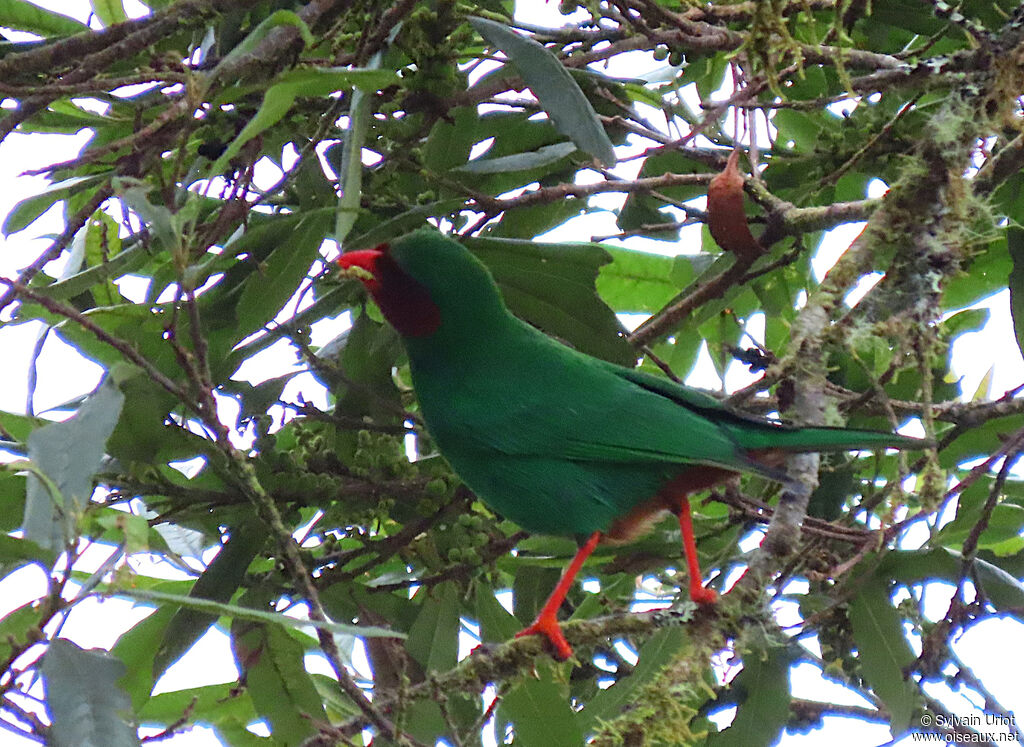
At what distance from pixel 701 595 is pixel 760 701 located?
1.65ft

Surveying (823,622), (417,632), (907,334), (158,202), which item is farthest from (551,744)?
(158,202)

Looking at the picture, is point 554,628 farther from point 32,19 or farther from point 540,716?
point 32,19

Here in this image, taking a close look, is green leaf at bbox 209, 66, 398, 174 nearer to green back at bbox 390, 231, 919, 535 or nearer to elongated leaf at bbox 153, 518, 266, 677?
green back at bbox 390, 231, 919, 535

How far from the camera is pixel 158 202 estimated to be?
11.2 feet

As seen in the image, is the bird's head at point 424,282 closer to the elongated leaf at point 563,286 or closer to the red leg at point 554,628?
the elongated leaf at point 563,286

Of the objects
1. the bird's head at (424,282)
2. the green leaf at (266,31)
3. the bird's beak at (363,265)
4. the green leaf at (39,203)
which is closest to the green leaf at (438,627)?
the bird's head at (424,282)

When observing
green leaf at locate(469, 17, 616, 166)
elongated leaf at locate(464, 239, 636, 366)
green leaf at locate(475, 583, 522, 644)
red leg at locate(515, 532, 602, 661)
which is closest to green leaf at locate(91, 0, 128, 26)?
elongated leaf at locate(464, 239, 636, 366)

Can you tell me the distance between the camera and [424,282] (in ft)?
11.9

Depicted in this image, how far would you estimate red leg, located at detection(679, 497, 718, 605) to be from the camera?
119 inches

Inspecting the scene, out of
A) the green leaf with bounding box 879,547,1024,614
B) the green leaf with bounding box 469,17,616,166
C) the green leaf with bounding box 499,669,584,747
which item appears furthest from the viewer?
the green leaf with bounding box 879,547,1024,614

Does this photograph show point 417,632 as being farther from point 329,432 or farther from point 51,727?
point 51,727

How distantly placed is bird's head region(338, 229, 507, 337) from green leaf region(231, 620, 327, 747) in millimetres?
1004

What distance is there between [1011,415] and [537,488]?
1392 millimetres

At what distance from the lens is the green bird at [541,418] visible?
3367 mm
